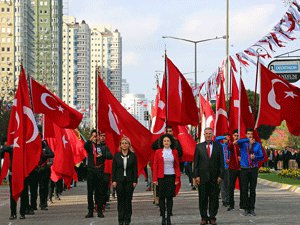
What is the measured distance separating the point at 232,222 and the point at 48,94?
205 inches

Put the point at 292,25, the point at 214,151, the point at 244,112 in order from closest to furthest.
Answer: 1. the point at 214,151
2. the point at 244,112
3. the point at 292,25

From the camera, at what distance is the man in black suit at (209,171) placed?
18844 mm

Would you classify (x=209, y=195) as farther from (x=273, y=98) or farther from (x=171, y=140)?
(x=273, y=98)

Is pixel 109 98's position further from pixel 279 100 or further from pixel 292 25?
pixel 292 25

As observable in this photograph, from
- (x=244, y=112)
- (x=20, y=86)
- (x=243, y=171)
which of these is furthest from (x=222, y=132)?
(x=20, y=86)

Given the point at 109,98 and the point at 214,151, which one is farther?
the point at 109,98

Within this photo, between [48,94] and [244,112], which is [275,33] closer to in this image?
[244,112]

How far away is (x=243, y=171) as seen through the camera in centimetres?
2156

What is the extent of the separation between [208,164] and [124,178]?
1509 millimetres

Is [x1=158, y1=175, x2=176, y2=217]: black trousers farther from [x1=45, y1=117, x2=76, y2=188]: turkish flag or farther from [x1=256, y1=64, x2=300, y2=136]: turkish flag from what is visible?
[x1=45, y1=117, x2=76, y2=188]: turkish flag

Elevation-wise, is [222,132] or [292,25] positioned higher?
[292,25]

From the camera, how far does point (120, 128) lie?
2236 cm

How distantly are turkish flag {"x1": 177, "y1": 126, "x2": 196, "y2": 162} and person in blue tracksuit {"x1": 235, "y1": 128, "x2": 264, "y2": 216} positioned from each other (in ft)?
15.1

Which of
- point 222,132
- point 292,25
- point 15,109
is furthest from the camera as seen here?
point 292,25
